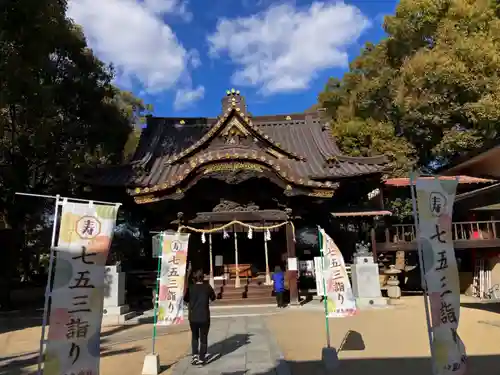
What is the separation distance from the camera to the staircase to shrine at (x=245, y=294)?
14.4m

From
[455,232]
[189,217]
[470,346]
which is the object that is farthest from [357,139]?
[470,346]

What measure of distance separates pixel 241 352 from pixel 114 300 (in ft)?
20.4

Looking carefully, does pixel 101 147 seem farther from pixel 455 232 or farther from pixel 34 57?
pixel 455 232

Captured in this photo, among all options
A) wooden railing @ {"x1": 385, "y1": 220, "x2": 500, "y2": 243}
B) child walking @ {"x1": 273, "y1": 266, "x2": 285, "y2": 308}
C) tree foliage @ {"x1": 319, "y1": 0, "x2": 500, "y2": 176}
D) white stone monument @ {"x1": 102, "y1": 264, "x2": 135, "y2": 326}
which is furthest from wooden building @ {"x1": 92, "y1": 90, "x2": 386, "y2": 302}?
tree foliage @ {"x1": 319, "y1": 0, "x2": 500, "y2": 176}

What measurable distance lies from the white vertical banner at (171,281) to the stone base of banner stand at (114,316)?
567 centimetres

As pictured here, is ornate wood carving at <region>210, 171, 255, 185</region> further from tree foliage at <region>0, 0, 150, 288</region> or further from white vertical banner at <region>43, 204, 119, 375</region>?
white vertical banner at <region>43, 204, 119, 375</region>

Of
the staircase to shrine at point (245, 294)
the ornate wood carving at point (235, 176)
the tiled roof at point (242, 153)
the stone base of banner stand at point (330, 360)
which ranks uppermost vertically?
the tiled roof at point (242, 153)

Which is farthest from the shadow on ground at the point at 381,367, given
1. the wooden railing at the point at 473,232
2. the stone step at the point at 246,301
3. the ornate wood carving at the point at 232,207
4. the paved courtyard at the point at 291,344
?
the wooden railing at the point at 473,232

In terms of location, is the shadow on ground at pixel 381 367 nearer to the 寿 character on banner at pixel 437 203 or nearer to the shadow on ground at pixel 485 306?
the 寿 character on banner at pixel 437 203

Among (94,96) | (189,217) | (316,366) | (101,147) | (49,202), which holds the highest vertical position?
(94,96)

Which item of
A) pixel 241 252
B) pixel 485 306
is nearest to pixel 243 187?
pixel 241 252

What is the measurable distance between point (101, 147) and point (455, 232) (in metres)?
16.3

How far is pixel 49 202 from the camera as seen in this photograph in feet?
68.4

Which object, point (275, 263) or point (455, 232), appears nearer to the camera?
point (455, 232)
